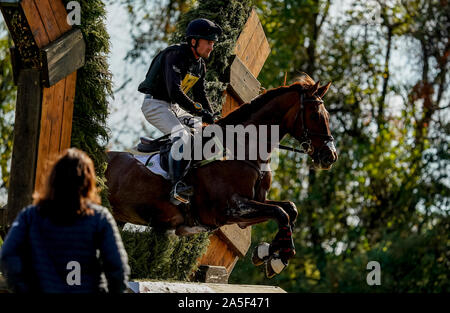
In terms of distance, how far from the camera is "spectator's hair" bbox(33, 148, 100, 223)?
3.95 metres

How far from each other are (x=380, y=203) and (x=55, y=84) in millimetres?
16451

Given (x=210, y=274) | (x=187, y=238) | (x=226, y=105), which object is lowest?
(x=210, y=274)

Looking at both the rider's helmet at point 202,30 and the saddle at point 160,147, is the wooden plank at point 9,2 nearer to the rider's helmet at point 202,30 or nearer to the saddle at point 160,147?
the rider's helmet at point 202,30

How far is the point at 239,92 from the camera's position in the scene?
9969 millimetres

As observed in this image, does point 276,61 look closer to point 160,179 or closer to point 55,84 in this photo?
point 160,179

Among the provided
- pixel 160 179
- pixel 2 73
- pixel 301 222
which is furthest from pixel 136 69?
pixel 160 179

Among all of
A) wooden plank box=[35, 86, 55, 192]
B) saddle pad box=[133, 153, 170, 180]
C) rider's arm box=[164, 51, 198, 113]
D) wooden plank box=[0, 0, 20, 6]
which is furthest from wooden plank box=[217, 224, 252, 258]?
wooden plank box=[0, 0, 20, 6]

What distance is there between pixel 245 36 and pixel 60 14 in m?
4.02

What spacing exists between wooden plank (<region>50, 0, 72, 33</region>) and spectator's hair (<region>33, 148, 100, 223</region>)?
2860 millimetres

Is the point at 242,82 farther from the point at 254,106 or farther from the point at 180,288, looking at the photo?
the point at 180,288

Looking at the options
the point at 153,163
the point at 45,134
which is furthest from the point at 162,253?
the point at 45,134

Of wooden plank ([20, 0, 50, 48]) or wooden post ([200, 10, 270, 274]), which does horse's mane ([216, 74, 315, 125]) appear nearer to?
wooden post ([200, 10, 270, 274])

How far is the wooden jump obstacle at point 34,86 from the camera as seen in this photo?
20.2ft

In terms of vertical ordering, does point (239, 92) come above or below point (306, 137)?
above
